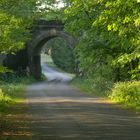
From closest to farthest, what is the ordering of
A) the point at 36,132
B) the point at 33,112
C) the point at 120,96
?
the point at 36,132, the point at 33,112, the point at 120,96

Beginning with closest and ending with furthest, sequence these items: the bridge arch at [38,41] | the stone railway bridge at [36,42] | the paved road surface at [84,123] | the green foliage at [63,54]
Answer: the paved road surface at [84,123] < the stone railway bridge at [36,42] < the bridge arch at [38,41] < the green foliage at [63,54]

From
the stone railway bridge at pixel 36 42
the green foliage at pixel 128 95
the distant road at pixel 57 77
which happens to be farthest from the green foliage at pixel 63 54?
the green foliage at pixel 128 95

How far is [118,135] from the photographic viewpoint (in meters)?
12.8

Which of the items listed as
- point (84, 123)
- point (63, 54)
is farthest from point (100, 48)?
point (63, 54)

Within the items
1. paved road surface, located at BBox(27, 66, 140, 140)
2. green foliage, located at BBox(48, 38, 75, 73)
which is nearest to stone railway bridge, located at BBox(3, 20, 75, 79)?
green foliage, located at BBox(48, 38, 75, 73)

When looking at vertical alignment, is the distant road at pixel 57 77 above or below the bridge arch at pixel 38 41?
below

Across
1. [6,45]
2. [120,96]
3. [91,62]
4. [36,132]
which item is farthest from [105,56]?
[36,132]

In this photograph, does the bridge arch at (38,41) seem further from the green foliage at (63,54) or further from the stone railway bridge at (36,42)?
the green foliage at (63,54)

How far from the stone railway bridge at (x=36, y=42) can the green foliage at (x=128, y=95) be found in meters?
28.8

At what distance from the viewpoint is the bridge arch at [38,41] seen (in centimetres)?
5494

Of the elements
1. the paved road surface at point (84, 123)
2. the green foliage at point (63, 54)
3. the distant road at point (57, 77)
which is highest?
the green foliage at point (63, 54)

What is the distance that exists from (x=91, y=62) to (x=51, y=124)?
13.9 m

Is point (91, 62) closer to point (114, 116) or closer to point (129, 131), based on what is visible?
point (114, 116)

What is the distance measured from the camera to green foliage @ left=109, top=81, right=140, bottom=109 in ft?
71.6
